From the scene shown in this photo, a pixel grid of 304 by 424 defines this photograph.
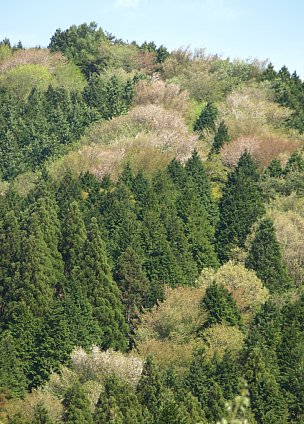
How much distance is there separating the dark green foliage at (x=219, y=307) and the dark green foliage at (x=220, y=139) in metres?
30.5

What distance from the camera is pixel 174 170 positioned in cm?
7531

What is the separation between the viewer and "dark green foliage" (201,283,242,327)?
178 ft

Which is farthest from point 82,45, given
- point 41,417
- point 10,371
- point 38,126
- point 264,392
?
point 41,417

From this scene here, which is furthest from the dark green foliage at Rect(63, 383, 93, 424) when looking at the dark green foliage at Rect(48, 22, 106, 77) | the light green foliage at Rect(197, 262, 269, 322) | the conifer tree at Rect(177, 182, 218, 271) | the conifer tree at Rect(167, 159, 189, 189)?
the dark green foliage at Rect(48, 22, 106, 77)

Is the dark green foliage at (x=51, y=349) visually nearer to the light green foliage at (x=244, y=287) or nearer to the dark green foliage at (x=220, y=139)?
the light green foliage at (x=244, y=287)

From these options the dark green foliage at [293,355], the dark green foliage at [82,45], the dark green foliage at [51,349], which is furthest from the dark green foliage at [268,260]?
the dark green foliage at [82,45]

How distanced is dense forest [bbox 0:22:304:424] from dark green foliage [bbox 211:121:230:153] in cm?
33

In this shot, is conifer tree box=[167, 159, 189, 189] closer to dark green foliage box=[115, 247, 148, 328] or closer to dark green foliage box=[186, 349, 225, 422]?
dark green foliage box=[115, 247, 148, 328]

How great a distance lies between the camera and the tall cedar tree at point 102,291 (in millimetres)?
55312

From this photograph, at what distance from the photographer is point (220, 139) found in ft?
277

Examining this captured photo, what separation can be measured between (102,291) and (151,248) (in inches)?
268

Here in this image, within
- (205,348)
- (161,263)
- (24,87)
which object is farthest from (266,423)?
(24,87)

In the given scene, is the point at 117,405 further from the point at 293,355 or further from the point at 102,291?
the point at 102,291

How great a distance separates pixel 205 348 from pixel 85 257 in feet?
43.0
